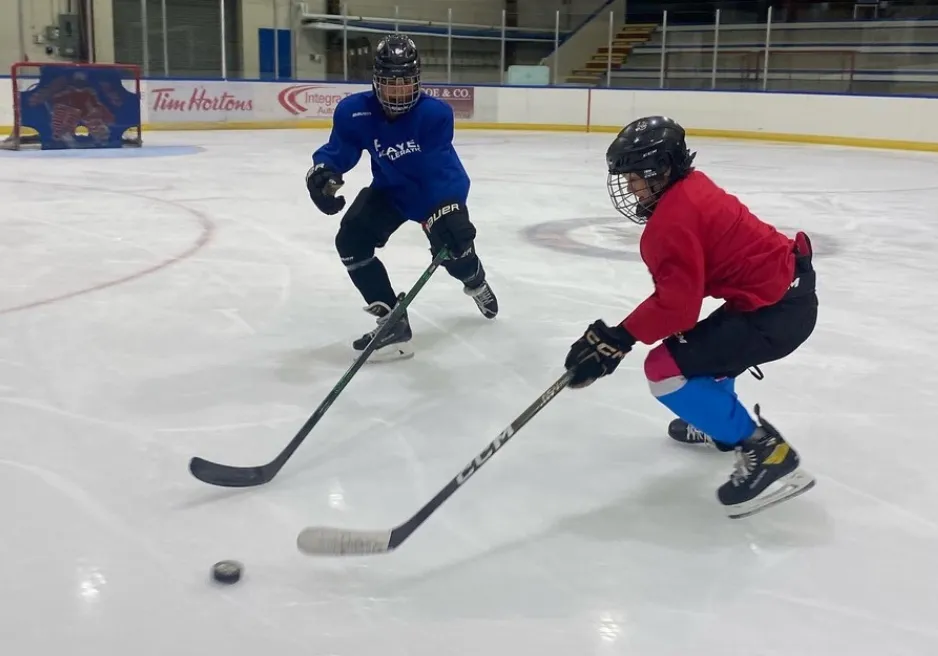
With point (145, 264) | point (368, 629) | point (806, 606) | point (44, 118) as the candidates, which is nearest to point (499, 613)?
point (368, 629)

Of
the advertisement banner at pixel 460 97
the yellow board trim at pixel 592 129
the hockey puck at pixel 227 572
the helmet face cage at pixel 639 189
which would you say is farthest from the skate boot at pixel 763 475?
the advertisement banner at pixel 460 97

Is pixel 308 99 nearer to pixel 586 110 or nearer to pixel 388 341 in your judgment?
pixel 586 110

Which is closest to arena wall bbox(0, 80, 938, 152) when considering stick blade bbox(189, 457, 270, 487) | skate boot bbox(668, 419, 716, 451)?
stick blade bbox(189, 457, 270, 487)

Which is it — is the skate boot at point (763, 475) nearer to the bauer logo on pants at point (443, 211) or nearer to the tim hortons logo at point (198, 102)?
the bauer logo on pants at point (443, 211)

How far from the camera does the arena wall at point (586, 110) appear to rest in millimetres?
10430

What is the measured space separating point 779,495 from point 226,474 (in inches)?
43.4

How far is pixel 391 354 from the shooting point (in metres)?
2.81

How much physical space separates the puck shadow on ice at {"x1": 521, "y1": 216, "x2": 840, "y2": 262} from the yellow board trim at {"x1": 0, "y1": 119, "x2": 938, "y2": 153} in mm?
6113

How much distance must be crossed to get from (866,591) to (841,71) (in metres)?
12.6

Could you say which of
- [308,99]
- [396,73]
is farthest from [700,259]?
[308,99]

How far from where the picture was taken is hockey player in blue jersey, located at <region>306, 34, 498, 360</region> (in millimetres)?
2623

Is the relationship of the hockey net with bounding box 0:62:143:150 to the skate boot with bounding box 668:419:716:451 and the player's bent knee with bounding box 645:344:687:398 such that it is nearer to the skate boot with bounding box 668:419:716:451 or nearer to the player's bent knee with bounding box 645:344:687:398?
the skate boot with bounding box 668:419:716:451

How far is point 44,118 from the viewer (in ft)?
27.2

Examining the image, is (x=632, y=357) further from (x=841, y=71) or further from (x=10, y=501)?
(x=841, y=71)
